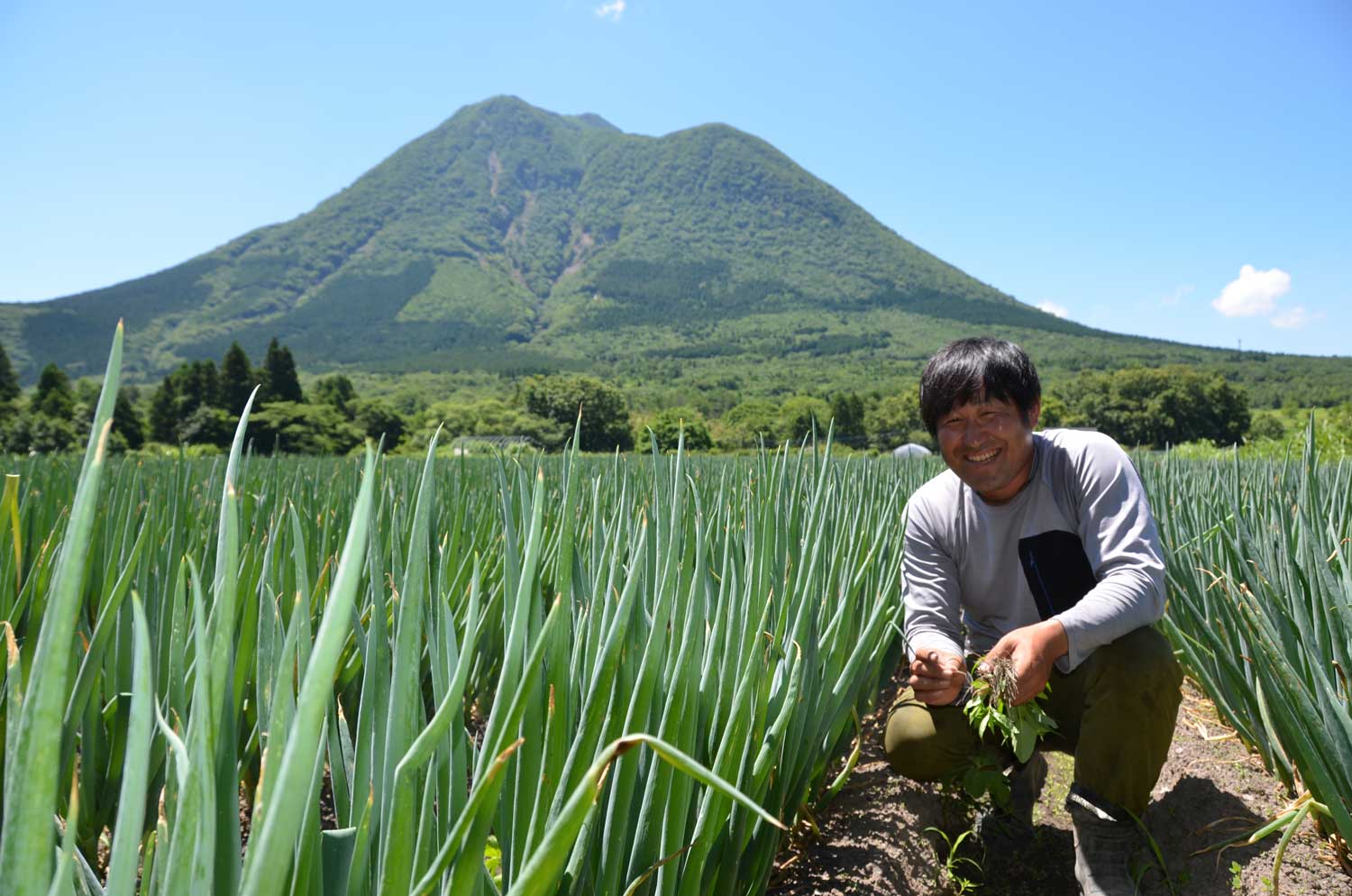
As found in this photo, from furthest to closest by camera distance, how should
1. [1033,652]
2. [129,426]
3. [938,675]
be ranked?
[129,426], [938,675], [1033,652]

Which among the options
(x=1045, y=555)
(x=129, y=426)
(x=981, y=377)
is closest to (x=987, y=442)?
(x=981, y=377)

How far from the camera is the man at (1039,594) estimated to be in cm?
150

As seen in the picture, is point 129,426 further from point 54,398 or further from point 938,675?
point 938,675

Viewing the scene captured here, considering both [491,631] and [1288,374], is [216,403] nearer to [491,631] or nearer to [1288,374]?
[491,631]

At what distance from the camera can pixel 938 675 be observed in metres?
1.51

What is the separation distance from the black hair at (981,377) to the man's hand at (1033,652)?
46cm

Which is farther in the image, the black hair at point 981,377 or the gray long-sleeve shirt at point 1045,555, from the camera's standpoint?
the black hair at point 981,377

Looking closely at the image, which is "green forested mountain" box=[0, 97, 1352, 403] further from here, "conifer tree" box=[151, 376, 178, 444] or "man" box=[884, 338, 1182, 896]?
"man" box=[884, 338, 1182, 896]

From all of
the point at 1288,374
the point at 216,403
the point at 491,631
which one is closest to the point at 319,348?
the point at 216,403

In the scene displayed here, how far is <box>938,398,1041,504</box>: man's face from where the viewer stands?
1620 millimetres

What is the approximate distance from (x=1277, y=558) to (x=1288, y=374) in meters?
70.8

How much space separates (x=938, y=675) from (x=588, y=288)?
4544 inches

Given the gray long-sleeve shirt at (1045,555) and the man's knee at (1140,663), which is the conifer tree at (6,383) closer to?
the gray long-sleeve shirt at (1045,555)

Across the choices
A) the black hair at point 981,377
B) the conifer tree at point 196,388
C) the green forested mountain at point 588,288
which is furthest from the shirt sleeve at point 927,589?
Result: the green forested mountain at point 588,288
